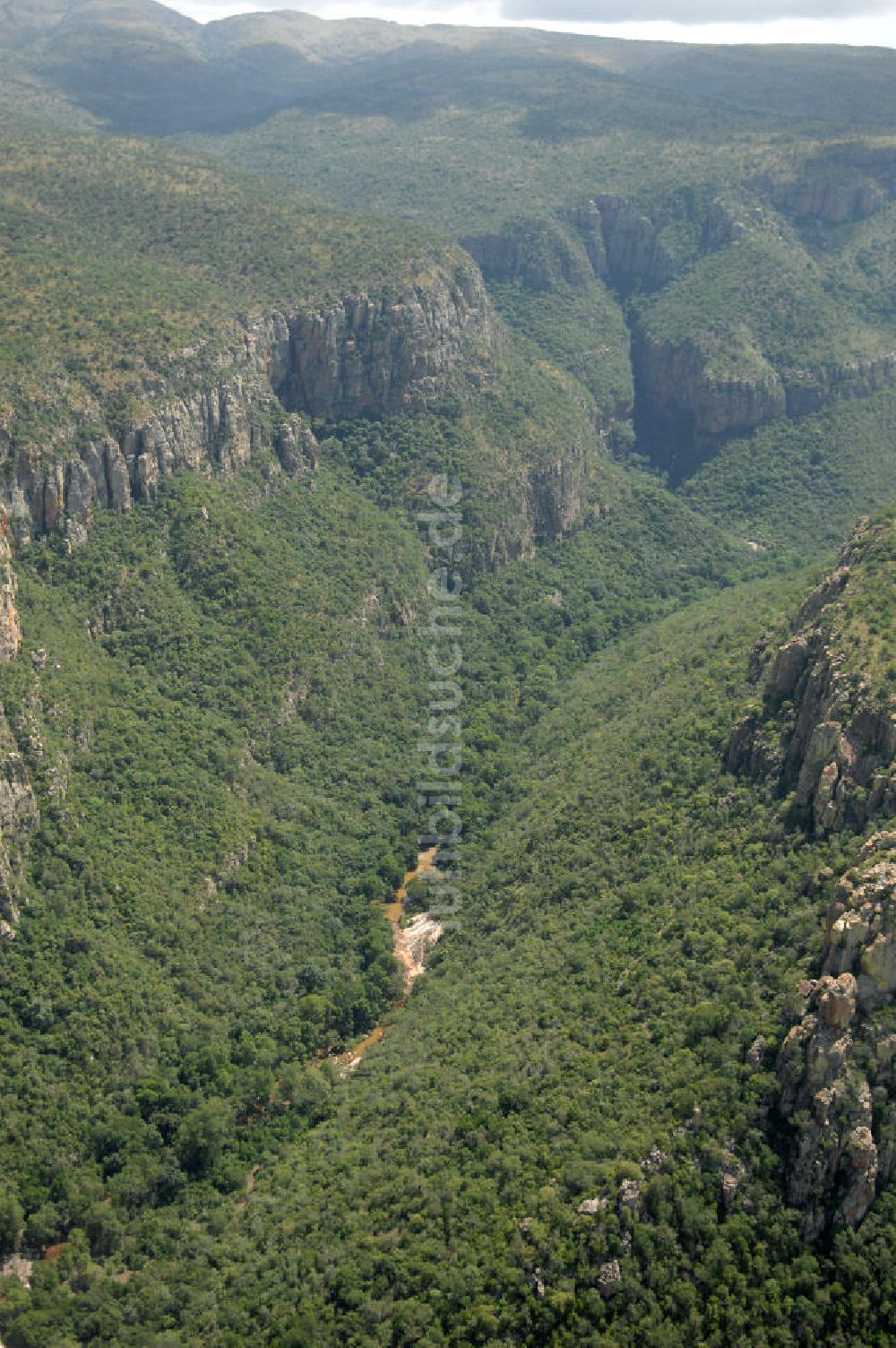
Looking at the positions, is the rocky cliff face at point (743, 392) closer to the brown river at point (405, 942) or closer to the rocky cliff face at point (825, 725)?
the rocky cliff face at point (825, 725)

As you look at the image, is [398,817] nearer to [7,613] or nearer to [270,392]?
[7,613]

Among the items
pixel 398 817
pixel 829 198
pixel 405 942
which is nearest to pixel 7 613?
pixel 398 817

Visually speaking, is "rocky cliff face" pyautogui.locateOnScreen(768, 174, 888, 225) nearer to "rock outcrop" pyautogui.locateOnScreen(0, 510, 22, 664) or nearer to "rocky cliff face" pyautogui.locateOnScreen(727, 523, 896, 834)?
"rocky cliff face" pyautogui.locateOnScreen(727, 523, 896, 834)

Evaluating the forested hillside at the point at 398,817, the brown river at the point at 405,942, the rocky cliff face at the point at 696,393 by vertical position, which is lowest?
the brown river at the point at 405,942

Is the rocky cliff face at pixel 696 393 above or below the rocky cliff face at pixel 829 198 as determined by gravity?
below

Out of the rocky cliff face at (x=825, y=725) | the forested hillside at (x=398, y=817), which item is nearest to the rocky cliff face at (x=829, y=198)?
the forested hillside at (x=398, y=817)
